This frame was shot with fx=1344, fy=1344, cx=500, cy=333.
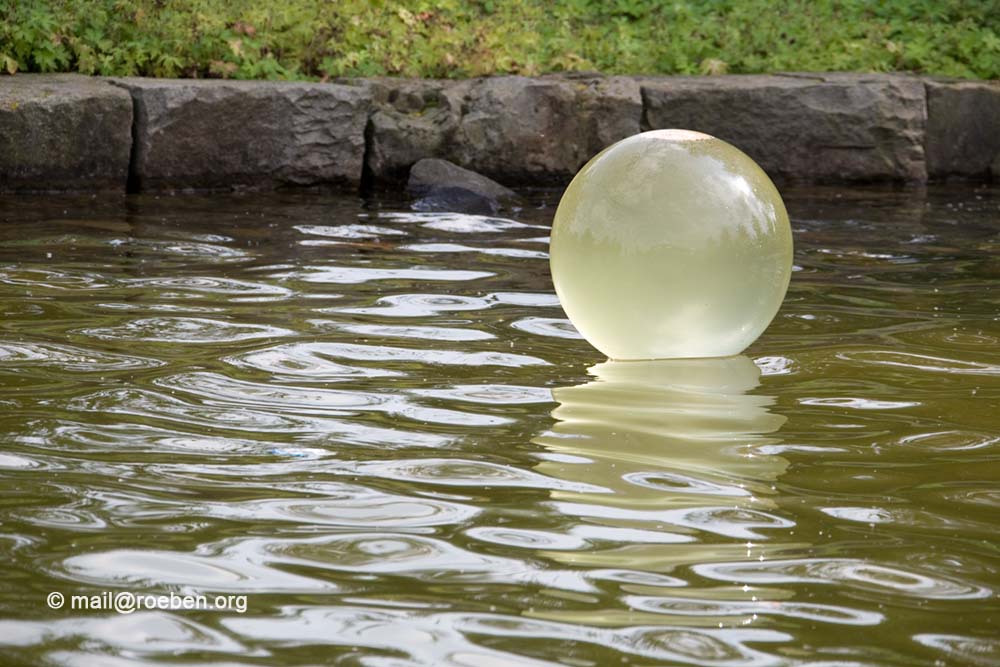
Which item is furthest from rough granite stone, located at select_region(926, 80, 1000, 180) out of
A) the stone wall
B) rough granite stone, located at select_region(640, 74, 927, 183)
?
rough granite stone, located at select_region(640, 74, 927, 183)

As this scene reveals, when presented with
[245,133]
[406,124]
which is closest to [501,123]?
[406,124]

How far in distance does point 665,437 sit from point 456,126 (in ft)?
17.1

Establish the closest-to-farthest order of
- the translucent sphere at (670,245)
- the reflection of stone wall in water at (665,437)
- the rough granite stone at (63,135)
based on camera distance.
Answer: the reflection of stone wall in water at (665,437), the translucent sphere at (670,245), the rough granite stone at (63,135)

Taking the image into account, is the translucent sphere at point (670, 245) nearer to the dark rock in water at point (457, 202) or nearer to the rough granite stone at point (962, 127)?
the dark rock in water at point (457, 202)

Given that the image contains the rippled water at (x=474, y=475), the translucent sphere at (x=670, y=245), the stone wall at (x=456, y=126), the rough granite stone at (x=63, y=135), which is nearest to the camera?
the rippled water at (x=474, y=475)

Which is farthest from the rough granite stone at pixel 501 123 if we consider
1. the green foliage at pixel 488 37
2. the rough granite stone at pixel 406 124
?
the green foliage at pixel 488 37

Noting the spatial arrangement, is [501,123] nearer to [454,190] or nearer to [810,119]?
[454,190]

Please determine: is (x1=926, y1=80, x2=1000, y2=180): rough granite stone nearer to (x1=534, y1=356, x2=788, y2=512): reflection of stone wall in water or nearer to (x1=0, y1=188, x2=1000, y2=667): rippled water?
(x1=0, y1=188, x2=1000, y2=667): rippled water

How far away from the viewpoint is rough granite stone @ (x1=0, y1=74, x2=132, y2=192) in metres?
7.31

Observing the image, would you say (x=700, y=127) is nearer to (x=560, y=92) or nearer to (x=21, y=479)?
(x=560, y=92)

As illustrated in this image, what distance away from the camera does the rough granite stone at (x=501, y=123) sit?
826 cm

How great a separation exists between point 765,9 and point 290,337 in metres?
6.78

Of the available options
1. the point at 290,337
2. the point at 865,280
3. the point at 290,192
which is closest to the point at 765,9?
the point at 290,192

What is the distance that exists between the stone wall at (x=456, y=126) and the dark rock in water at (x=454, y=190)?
32cm
